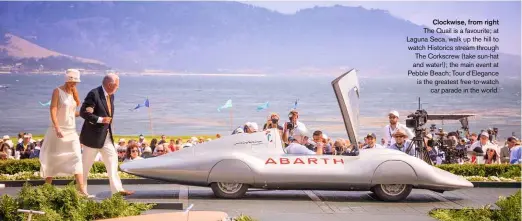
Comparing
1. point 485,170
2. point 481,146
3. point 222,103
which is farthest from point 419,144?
point 222,103

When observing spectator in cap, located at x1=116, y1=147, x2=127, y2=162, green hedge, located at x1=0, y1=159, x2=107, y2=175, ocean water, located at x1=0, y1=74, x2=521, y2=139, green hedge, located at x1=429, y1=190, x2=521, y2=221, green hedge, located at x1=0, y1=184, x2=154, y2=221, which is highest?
ocean water, located at x1=0, y1=74, x2=521, y2=139

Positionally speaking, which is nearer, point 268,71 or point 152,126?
point 152,126

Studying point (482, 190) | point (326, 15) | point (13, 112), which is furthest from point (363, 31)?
point (482, 190)

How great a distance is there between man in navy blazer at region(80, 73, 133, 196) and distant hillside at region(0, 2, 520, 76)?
20.3 m

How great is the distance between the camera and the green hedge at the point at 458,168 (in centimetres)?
1919

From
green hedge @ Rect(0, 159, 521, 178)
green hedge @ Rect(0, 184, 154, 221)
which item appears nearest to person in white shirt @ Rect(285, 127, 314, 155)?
green hedge @ Rect(0, 159, 521, 178)

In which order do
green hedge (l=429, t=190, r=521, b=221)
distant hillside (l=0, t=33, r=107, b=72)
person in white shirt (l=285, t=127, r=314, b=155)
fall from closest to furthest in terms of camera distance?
green hedge (l=429, t=190, r=521, b=221)
person in white shirt (l=285, t=127, r=314, b=155)
distant hillside (l=0, t=33, r=107, b=72)

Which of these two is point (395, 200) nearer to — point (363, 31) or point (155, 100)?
point (155, 100)

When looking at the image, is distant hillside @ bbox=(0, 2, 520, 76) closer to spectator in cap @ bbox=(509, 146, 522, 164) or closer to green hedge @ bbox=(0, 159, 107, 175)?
spectator in cap @ bbox=(509, 146, 522, 164)

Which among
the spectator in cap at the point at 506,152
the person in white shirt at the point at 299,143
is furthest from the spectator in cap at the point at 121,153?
the spectator in cap at the point at 506,152

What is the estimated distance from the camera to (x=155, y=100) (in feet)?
138

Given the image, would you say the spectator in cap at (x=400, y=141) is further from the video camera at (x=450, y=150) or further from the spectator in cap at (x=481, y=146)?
the spectator in cap at (x=481, y=146)

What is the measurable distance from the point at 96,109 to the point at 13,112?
19.0m

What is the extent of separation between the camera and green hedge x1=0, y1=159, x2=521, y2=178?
755 inches
